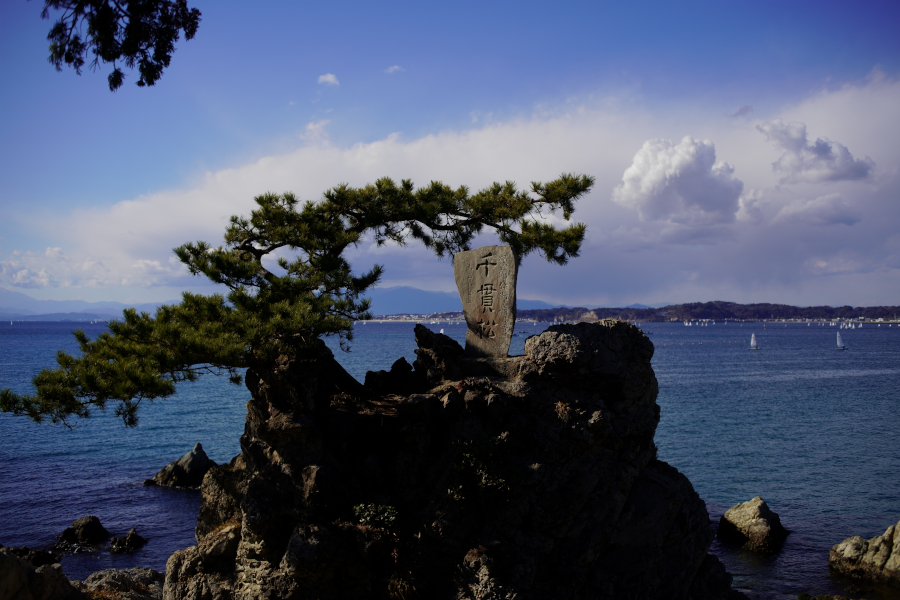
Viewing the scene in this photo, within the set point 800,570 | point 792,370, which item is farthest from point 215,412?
point 792,370

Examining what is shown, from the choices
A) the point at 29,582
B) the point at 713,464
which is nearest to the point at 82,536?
the point at 29,582

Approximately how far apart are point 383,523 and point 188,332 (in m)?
4.84

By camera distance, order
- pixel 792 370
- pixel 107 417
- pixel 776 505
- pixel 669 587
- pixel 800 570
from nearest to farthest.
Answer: pixel 669 587, pixel 800 570, pixel 776 505, pixel 107 417, pixel 792 370

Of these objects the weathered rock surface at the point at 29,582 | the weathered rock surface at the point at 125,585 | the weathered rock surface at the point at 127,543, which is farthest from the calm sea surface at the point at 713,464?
the weathered rock surface at the point at 29,582

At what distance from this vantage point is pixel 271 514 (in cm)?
1004

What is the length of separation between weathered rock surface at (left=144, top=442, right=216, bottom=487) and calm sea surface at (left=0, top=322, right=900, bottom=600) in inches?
26.6

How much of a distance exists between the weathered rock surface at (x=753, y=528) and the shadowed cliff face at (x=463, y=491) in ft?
21.3

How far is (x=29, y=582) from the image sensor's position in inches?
418

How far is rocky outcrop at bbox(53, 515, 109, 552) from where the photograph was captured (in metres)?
17.6

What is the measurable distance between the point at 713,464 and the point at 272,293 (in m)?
23.8

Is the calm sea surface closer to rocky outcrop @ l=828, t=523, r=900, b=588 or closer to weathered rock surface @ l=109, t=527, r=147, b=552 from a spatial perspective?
weathered rock surface @ l=109, t=527, r=147, b=552

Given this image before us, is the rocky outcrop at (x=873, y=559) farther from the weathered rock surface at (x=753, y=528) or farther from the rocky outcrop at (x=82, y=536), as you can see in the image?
the rocky outcrop at (x=82, y=536)

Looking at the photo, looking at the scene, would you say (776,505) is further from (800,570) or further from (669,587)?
(669,587)

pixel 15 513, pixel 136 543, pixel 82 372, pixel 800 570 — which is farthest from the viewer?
pixel 15 513
